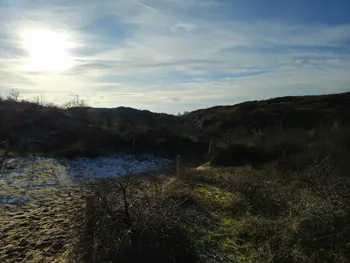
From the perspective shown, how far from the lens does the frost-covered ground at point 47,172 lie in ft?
38.4

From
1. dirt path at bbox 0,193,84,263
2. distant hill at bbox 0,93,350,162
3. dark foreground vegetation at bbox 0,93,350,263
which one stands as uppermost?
distant hill at bbox 0,93,350,162

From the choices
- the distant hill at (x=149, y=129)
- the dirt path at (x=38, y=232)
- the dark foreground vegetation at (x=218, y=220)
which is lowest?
the dirt path at (x=38, y=232)

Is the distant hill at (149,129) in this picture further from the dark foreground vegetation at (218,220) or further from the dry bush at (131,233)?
the dry bush at (131,233)

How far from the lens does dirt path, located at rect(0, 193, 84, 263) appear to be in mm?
6301

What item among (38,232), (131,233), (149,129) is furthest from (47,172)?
(149,129)

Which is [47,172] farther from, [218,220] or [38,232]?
[218,220]

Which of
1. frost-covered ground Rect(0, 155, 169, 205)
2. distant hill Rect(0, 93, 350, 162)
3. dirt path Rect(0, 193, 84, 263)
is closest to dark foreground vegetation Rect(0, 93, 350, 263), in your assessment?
dirt path Rect(0, 193, 84, 263)

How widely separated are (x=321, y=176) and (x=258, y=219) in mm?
1884

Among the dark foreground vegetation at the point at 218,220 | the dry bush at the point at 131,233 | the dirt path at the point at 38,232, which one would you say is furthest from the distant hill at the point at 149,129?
the dry bush at the point at 131,233

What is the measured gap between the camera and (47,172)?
15.7m

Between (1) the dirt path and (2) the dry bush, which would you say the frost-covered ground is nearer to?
(1) the dirt path

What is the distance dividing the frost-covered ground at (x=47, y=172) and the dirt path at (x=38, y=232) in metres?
1.26

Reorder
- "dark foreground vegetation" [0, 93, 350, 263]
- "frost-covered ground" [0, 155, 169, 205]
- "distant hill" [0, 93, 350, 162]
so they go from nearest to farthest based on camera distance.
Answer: "dark foreground vegetation" [0, 93, 350, 263], "frost-covered ground" [0, 155, 169, 205], "distant hill" [0, 93, 350, 162]

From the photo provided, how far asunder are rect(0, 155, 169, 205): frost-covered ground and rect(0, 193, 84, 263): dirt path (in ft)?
4.15
